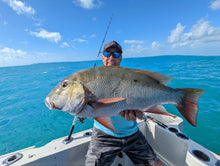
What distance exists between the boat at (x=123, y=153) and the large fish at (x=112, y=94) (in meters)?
1.20

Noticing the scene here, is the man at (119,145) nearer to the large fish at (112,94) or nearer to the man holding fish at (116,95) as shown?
the man holding fish at (116,95)

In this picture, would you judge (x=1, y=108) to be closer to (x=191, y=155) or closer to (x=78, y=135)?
(x=78, y=135)

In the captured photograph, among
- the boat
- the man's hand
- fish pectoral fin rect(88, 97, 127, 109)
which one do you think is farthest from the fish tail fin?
the boat

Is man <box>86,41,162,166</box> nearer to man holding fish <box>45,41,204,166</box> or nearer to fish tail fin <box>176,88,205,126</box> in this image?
man holding fish <box>45,41,204,166</box>

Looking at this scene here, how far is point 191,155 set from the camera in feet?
6.79

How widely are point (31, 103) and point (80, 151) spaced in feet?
42.6

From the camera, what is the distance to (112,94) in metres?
1.42

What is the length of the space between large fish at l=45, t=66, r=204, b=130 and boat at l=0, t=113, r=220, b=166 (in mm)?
1197

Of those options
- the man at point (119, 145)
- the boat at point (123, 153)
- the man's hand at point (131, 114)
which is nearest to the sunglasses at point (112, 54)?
the man at point (119, 145)

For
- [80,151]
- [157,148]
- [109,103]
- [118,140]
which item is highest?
[109,103]

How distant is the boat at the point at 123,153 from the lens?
2049 mm

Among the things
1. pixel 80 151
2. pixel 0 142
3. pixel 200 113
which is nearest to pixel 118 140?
pixel 80 151

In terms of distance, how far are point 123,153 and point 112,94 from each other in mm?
1957

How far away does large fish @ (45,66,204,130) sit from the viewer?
1.34m
